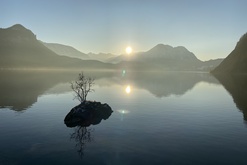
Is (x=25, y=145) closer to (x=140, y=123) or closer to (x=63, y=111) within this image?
(x=140, y=123)

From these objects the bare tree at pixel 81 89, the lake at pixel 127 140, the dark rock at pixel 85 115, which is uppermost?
the bare tree at pixel 81 89

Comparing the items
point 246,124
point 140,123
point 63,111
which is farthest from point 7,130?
point 246,124

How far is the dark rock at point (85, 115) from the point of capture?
51.6 metres

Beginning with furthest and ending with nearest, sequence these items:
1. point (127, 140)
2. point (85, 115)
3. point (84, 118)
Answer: point (85, 115)
point (84, 118)
point (127, 140)

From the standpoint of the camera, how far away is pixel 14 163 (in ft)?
99.6

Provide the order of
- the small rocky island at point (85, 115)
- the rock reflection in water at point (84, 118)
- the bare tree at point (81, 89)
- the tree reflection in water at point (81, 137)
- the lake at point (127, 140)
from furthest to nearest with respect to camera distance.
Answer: the bare tree at point (81, 89) < the small rocky island at point (85, 115) < the rock reflection in water at point (84, 118) < the tree reflection in water at point (81, 137) < the lake at point (127, 140)

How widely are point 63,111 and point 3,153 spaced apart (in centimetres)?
3340

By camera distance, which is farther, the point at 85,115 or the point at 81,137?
the point at 85,115

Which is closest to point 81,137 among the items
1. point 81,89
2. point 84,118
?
point 84,118

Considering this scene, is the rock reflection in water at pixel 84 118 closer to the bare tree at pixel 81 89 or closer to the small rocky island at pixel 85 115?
the small rocky island at pixel 85 115

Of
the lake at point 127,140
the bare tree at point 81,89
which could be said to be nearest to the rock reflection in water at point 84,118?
the lake at point 127,140

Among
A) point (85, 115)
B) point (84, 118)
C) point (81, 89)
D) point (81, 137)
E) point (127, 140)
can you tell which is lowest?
point (127, 140)

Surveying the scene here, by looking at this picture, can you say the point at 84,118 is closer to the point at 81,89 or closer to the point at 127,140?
the point at 127,140

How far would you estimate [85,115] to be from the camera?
53688 millimetres
